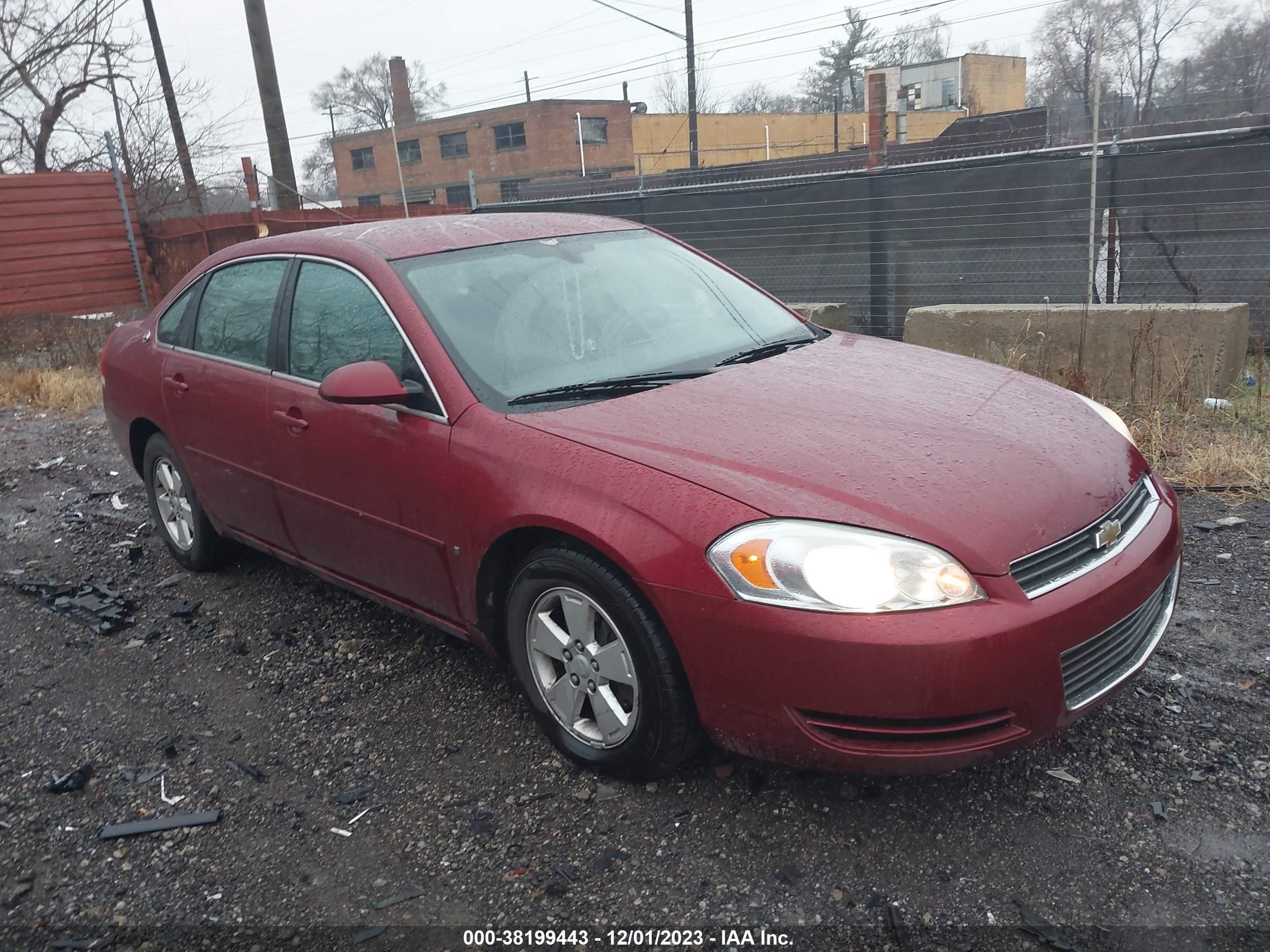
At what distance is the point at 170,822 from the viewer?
9.98 ft

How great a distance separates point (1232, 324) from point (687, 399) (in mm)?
5176

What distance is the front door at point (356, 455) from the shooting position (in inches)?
132

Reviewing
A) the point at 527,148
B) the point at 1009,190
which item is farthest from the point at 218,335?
the point at 527,148

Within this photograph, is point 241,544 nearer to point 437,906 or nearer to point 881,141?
point 437,906

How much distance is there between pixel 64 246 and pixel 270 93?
5713mm

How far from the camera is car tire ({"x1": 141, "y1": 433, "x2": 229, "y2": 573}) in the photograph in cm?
488

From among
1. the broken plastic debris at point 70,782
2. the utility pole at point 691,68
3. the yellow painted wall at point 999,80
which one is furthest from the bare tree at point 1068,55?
the broken plastic debris at point 70,782

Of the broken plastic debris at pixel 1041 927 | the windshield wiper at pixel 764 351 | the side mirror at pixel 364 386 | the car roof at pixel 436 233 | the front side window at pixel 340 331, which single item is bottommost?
the broken plastic debris at pixel 1041 927

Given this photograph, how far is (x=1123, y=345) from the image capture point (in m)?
6.91

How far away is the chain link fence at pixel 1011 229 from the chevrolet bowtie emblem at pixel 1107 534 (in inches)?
240

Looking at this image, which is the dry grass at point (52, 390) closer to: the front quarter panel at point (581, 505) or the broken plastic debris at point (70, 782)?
the broken plastic debris at point (70, 782)

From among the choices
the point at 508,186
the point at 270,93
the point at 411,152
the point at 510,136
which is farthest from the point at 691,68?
the point at 411,152

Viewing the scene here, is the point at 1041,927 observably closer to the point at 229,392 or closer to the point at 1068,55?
the point at 229,392

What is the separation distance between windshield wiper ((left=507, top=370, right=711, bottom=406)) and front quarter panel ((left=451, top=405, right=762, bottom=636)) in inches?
5.7
